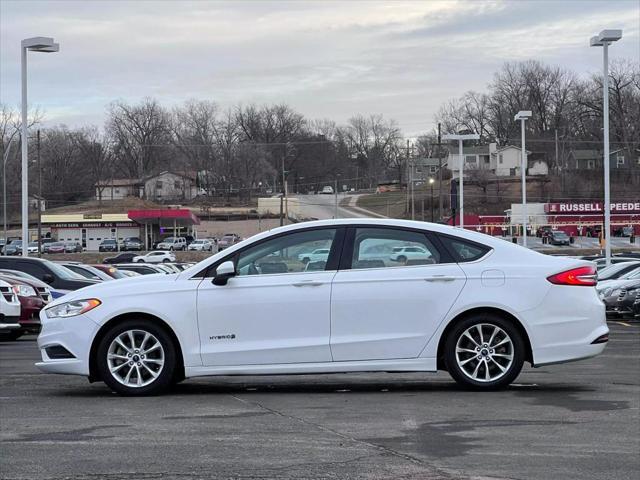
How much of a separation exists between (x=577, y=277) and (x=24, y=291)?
11.1 meters

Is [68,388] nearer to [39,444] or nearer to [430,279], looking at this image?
[39,444]

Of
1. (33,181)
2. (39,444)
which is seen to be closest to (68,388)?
(39,444)

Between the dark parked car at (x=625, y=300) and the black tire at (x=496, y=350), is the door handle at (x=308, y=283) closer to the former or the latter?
the black tire at (x=496, y=350)

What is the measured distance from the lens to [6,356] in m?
13.0

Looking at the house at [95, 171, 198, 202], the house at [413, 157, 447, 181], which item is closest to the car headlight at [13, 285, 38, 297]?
the house at [95, 171, 198, 202]

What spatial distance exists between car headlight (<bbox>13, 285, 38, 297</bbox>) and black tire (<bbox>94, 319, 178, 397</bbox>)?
8.23m

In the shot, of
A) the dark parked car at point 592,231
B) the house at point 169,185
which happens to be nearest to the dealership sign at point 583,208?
the dark parked car at point 592,231

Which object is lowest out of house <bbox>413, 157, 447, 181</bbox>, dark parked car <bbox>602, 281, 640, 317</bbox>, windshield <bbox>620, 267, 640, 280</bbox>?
dark parked car <bbox>602, 281, 640, 317</bbox>

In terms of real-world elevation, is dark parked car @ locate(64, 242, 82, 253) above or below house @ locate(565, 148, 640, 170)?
below

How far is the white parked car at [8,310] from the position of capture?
15352mm

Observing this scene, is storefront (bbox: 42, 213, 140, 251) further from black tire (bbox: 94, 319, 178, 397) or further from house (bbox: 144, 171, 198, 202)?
black tire (bbox: 94, 319, 178, 397)

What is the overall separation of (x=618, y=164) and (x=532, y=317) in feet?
373

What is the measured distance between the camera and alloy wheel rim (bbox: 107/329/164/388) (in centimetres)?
822

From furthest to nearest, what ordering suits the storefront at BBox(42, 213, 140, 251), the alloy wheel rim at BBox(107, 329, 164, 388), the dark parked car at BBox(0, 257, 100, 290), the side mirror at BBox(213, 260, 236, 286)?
the storefront at BBox(42, 213, 140, 251) < the dark parked car at BBox(0, 257, 100, 290) < the alloy wheel rim at BBox(107, 329, 164, 388) < the side mirror at BBox(213, 260, 236, 286)
